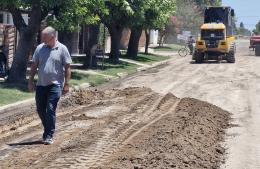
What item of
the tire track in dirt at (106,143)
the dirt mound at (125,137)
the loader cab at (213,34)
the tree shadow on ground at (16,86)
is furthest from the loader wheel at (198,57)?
the tire track in dirt at (106,143)

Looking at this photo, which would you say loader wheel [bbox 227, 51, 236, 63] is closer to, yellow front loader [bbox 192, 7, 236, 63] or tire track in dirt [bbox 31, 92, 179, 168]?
yellow front loader [bbox 192, 7, 236, 63]

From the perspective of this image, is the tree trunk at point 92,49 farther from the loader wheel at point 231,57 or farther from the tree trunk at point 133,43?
the loader wheel at point 231,57

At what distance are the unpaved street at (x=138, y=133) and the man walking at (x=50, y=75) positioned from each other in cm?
50

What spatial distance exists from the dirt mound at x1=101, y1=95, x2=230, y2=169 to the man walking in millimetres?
1455

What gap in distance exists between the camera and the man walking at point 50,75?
11023mm

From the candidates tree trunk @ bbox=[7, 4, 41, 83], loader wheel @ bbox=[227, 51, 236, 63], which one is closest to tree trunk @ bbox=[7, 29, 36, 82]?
tree trunk @ bbox=[7, 4, 41, 83]

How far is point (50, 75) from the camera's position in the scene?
11.0 m

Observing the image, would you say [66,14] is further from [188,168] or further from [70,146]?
[188,168]

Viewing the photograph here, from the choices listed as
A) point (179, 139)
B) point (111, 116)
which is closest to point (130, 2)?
point (111, 116)

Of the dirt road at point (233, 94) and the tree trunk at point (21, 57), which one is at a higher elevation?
the tree trunk at point (21, 57)

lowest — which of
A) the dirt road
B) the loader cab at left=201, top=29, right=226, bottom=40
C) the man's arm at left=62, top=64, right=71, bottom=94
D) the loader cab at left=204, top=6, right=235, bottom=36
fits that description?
the dirt road

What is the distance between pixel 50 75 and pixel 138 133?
2.29m

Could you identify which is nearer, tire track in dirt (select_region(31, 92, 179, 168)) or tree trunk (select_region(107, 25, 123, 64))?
tire track in dirt (select_region(31, 92, 179, 168))

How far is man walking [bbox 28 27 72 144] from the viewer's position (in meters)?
11.0
